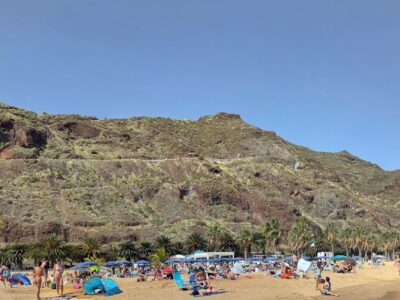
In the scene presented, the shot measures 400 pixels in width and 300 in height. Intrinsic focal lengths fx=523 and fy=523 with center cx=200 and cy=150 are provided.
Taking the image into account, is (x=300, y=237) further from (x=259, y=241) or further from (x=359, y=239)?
(x=359, y=239)

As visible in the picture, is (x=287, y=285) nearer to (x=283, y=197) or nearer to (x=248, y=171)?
(x=283, y=197)

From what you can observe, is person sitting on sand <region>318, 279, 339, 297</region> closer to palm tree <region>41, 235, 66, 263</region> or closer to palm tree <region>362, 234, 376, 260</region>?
palm tree <region>41, 235, 66, 263</region>

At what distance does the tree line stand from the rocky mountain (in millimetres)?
7016

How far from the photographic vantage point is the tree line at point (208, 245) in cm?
6800

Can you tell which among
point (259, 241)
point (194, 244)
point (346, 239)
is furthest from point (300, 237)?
point (194, 244)

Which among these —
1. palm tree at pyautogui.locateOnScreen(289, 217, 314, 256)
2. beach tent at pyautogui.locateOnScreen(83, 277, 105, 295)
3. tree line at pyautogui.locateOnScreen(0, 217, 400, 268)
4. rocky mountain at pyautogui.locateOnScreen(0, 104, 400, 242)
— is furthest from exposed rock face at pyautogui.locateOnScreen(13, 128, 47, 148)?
beach tent at pyautogui.locateOnScreen(83, 277, 105, 295)

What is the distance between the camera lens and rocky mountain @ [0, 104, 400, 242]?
292 ft

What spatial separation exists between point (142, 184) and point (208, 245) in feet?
96.5

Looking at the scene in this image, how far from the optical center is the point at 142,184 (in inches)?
4171

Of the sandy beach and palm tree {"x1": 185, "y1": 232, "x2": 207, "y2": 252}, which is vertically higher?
palm tree {"x1": 185, "y1": 232, "x2": 207, "y2": 252}

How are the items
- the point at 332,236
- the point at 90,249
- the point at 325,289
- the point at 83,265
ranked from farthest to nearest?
the point at 332,236
the point at 90,249
the point at 83,265
the point at 325,289

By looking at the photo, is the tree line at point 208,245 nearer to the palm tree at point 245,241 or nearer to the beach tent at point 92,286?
the palm tree at point 245,241

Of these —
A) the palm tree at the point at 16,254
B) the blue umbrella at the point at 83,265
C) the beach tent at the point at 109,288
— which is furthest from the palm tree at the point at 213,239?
the beach tent at the point at 109,288

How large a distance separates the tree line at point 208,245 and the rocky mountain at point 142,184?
7.02 metres
